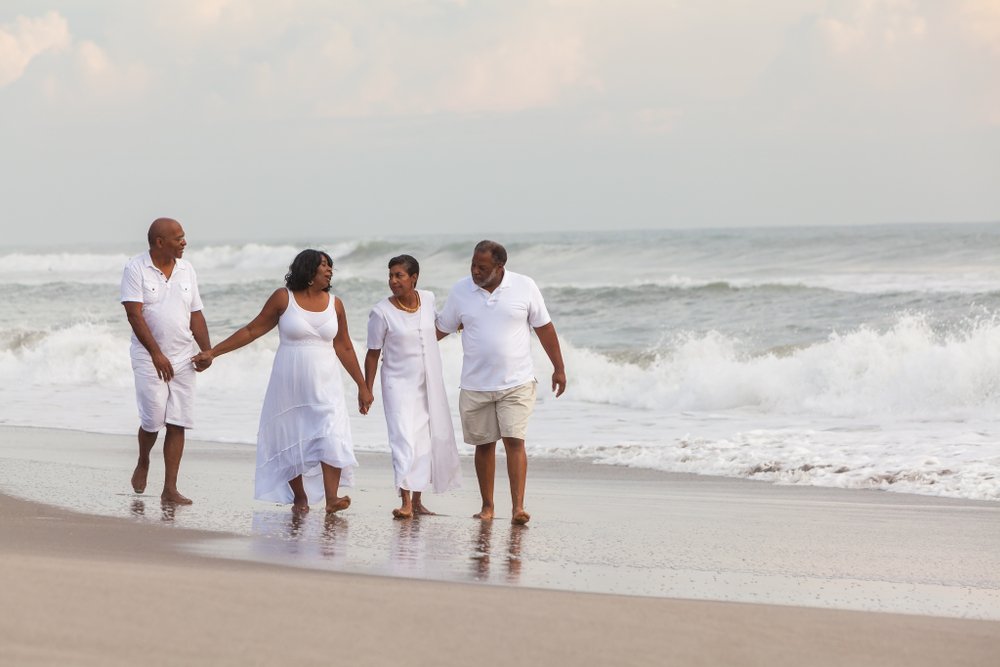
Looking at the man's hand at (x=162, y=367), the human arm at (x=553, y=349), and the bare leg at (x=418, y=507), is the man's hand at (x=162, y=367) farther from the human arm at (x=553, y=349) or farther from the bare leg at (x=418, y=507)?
the human arm at (x=553, y=349)

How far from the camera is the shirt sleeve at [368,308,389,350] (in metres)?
7.41

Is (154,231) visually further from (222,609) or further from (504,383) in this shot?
(222,609)

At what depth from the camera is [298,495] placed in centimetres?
736

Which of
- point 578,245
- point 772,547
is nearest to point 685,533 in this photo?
point 772,547

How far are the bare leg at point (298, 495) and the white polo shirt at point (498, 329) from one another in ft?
3.76

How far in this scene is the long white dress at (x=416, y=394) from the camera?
7387 mm

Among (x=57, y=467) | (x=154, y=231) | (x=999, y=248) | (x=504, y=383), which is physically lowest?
(x=57, y=467)

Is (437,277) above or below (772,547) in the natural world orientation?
above

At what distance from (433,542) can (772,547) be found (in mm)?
1733

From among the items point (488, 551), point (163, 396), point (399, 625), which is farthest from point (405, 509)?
point (399, 625)

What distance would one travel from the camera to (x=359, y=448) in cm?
1106

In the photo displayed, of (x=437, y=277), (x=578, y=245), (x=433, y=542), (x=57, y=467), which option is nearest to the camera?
(x=433, y=542)

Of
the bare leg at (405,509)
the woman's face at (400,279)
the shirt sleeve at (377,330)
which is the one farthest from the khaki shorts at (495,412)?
the woman's face at (400,279)

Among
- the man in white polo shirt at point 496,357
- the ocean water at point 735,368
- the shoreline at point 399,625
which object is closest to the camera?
the shoreline at point 399,625
